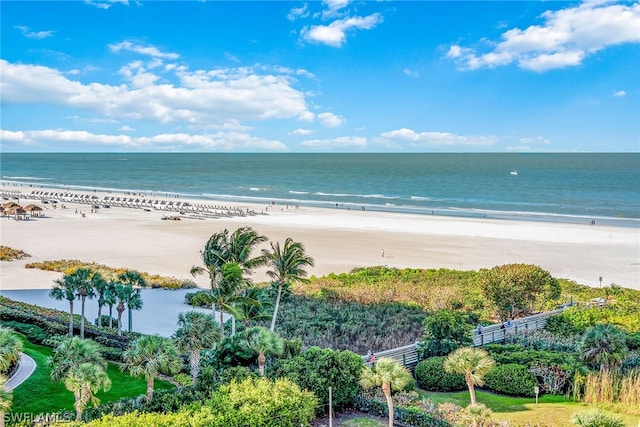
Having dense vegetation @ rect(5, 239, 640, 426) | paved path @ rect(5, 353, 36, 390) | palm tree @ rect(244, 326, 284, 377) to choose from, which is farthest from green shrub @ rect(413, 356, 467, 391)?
paved path @ rect(5, 353, 36, 390)

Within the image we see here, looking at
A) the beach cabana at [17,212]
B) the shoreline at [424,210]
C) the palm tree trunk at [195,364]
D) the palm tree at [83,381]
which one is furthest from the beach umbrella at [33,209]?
the palm tree at [83,381]

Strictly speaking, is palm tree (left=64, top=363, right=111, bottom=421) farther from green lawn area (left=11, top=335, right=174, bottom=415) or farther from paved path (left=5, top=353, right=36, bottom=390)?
paved path (left=5, top=353, right=36, bottom=390)

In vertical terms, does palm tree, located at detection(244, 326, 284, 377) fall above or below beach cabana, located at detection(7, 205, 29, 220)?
below

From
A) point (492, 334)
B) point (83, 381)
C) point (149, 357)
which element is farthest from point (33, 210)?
point (83, 381)

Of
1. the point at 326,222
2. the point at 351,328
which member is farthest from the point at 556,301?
the point at 326,222

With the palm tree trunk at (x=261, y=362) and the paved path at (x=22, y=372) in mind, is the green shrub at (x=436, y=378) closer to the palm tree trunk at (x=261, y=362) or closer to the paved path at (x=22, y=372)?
the palm tree trunk at (x=261, y=362)

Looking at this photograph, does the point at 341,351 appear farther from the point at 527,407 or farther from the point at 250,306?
the point at 527,407
